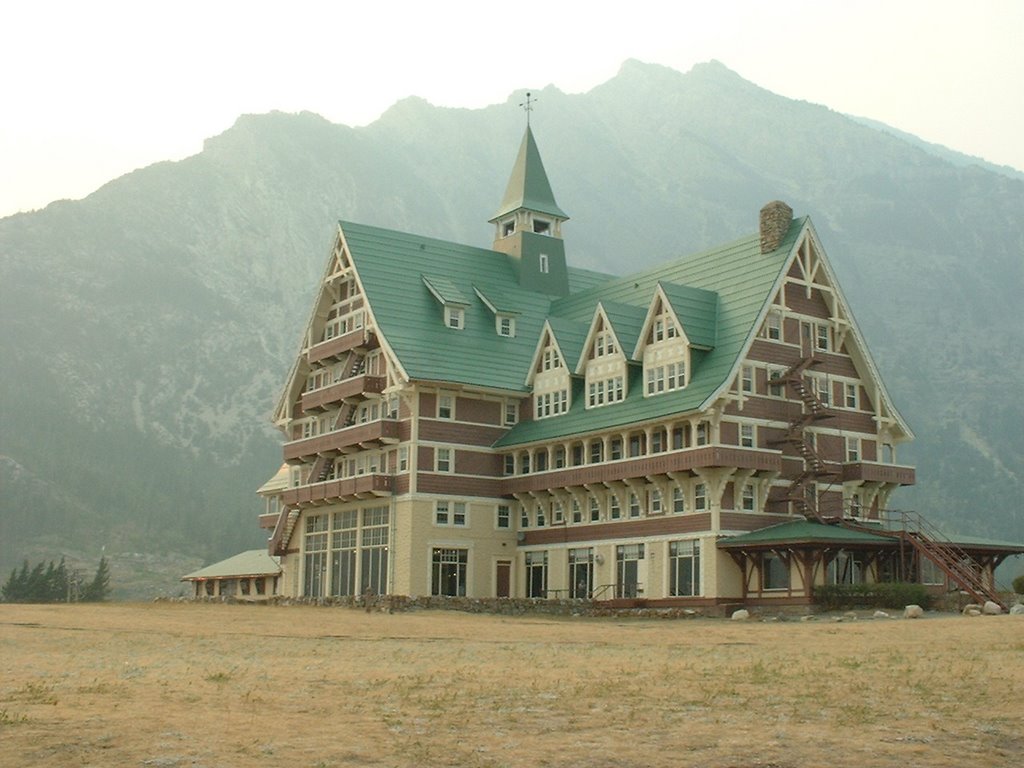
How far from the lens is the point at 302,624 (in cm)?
4725

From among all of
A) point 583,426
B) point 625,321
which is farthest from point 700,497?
point 625,321

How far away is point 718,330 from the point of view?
218 ft

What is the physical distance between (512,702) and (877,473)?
49.1 m

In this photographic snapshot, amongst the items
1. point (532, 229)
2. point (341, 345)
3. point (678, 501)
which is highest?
point (532, 229)

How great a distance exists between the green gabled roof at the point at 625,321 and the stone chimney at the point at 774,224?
7715 mm

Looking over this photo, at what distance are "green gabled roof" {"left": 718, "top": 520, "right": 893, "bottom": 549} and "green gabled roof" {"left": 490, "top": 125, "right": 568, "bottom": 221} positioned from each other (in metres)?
34.1

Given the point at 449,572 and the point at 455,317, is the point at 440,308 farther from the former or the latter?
the point at 449,572

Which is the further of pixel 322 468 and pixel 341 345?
pixel 322 468

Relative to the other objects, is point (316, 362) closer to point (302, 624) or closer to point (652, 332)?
point (652, 332)

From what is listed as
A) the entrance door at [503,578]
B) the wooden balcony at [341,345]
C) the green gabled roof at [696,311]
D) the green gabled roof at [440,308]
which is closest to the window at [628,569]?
the entrance door at [503,578]

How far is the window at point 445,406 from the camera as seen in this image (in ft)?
239

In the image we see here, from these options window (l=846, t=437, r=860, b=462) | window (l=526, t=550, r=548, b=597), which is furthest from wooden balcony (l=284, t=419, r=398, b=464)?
window (l=846, t=437, r=860, b=462)

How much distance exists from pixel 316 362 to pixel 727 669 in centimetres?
5706

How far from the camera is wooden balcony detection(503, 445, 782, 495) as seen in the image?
60.3 metres
